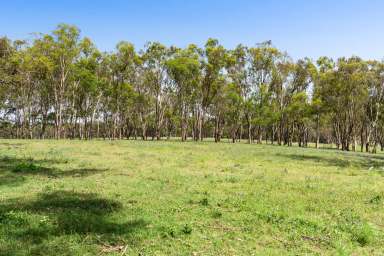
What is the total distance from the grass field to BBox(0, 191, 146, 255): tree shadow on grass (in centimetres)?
3

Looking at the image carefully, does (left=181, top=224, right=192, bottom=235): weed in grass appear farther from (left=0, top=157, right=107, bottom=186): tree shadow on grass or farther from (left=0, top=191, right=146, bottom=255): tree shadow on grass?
(left=0, top=157, right=107, bottom=186): tree shadow on grass

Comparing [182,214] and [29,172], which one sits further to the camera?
[29,172]

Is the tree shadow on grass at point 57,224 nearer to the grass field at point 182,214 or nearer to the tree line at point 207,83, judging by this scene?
the grass field at point 182,214

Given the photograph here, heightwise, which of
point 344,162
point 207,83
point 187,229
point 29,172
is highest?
point 207,83

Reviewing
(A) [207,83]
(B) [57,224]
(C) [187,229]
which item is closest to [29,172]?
(B) [57,224]

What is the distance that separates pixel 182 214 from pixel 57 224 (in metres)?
4.13

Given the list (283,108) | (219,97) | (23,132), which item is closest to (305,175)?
(283,108)

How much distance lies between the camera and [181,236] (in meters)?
9.38

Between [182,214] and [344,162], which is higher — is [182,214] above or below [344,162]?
below

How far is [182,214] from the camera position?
11555 mm

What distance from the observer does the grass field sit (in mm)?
8766

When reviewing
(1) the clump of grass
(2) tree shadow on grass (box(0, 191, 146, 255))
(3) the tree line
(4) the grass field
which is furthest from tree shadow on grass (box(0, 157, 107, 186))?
(3) the tree line

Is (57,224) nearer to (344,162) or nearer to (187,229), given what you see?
(187,229)

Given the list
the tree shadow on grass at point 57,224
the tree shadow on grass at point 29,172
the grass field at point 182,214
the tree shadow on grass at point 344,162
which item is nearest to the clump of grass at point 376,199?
the grass field at point 182,214
